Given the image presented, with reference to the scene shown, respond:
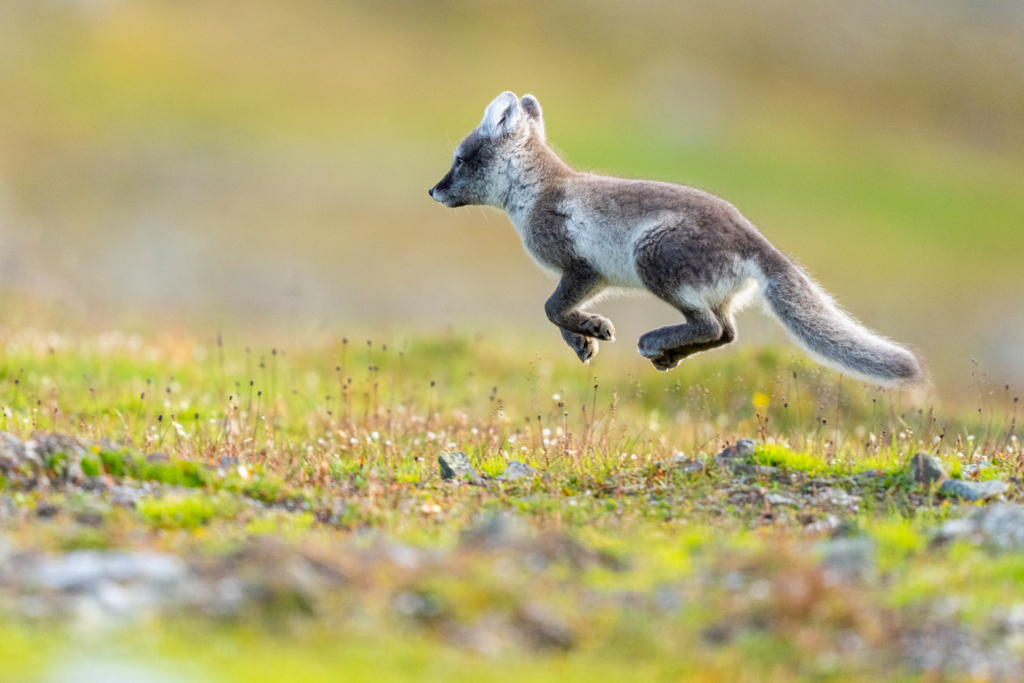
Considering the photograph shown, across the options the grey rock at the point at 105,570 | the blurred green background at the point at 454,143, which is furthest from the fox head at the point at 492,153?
the blurred green background at the point at 454,143

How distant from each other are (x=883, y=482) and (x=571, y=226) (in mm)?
3520

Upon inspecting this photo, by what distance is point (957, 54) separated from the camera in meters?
74.4

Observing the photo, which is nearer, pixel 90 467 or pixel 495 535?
pixel 495 535

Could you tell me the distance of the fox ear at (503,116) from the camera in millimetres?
10883

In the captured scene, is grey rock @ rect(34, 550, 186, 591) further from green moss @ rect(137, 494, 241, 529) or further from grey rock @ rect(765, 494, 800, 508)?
grey rock @ rect(765, 494, 800, 508)

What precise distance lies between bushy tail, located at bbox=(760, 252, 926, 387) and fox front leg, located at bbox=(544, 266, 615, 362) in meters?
1.60

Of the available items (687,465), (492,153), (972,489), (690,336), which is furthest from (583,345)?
(972,489)

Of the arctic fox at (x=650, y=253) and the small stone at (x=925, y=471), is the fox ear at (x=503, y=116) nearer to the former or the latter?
the arctic fox at (x=650, y=253)

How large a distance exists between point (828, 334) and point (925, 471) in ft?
4.39

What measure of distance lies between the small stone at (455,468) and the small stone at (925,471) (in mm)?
3574

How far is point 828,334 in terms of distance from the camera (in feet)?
30.0

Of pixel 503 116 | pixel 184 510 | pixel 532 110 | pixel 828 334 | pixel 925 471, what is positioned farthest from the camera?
pixel 532 110

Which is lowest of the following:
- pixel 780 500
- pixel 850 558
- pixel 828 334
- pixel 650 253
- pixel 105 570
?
pixel 105 570

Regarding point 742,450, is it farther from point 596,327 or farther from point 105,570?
point 105,570
